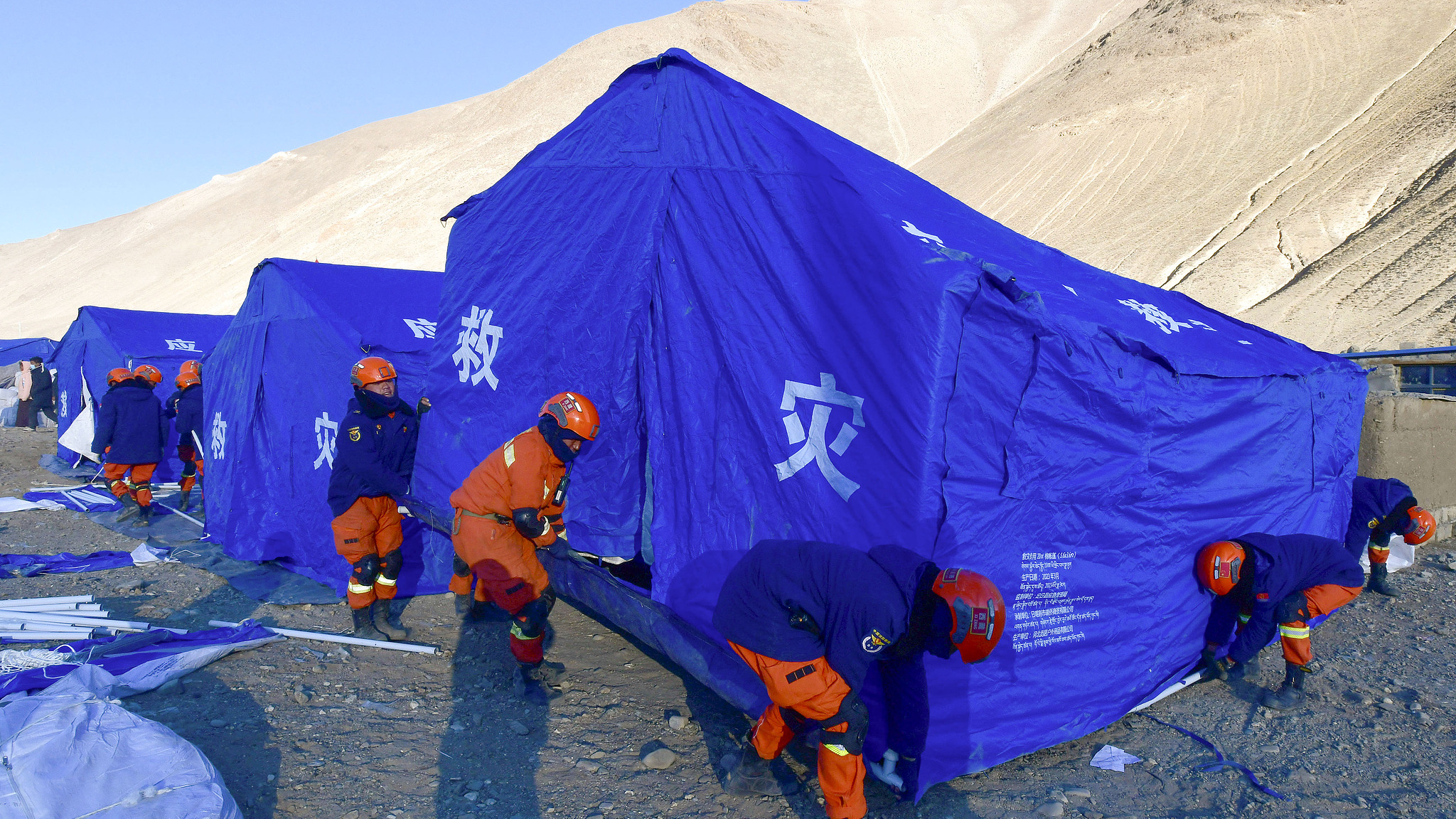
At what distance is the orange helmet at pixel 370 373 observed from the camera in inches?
200

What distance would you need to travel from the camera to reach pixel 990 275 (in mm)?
3357

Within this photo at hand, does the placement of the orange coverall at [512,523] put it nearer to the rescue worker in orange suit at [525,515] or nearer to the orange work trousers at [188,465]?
the rescue worker in orange suit at [525,515]

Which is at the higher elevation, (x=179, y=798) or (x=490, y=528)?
(x=490, y=528)

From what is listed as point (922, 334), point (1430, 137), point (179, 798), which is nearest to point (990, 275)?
point (922, 334)

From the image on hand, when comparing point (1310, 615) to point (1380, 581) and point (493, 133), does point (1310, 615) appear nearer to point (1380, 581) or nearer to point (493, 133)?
point (1380, 581)

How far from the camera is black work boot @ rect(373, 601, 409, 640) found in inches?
202

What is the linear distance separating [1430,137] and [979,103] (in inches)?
1545

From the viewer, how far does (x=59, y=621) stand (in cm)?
488

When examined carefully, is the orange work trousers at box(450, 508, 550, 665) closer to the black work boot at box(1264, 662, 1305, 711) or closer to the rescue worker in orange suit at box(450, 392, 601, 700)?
the rescue worker in orange suit at box(450, 392, 601, 700)

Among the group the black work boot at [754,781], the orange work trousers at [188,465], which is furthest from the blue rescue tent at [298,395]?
the black work boot at [754,781]

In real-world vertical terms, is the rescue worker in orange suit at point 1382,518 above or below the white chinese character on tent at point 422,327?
below

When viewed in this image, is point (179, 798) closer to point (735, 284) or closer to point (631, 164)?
point (735, 284)

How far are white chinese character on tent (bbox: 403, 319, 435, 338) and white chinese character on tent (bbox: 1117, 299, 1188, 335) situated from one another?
17.4 ft

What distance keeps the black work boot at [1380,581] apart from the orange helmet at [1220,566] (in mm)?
2891
